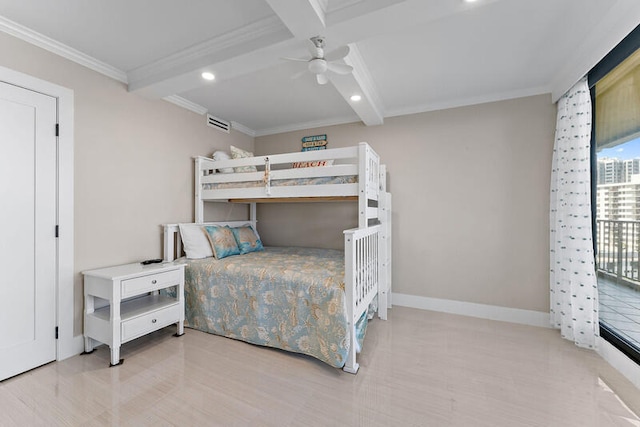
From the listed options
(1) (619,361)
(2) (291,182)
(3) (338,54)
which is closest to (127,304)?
(2) (291,182)

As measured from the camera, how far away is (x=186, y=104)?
3041mm

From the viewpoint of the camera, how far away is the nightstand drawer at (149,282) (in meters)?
2.04

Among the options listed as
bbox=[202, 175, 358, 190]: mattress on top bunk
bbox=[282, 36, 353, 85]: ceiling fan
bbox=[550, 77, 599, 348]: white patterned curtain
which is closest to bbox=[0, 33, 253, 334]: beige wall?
bbox=[202, 175, 358, 190]: mattress on top bunk

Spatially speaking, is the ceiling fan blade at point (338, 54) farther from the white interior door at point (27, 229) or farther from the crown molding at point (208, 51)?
the white interior door at point (27, 229)

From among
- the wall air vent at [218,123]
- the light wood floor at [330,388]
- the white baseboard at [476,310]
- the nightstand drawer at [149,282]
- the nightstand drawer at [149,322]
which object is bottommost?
the light wood floor at [330,388]

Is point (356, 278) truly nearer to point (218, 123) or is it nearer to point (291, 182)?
point (291, 182)

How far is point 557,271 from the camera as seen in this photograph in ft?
8.23

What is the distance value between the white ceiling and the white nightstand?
168 cm

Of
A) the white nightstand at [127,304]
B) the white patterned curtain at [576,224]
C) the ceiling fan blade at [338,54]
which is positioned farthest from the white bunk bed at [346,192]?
the white patterned curtain at [576,224]

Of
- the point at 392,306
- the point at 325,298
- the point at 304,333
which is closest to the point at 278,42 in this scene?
the point at 325,298

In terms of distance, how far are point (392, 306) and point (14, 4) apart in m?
4.06

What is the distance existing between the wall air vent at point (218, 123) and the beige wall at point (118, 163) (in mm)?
278

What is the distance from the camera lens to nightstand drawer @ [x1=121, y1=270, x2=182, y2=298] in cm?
204

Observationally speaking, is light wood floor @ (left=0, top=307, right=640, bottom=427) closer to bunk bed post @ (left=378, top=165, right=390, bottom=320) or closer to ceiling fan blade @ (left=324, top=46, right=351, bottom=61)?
bunk bed post @ (left=378, top=165, right=390, bottom=320)
